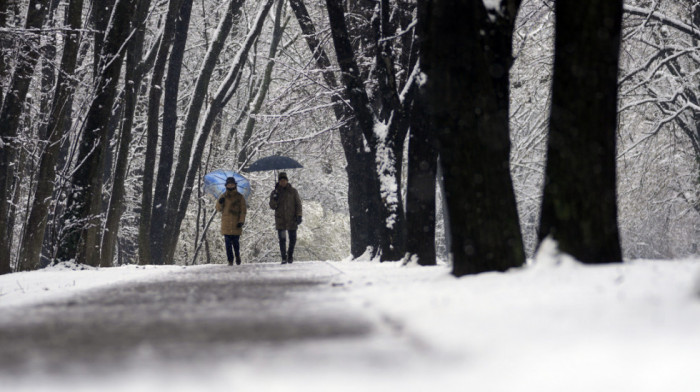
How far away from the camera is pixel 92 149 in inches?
680

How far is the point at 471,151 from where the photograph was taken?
31.4ft

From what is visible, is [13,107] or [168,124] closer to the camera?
[13,107]

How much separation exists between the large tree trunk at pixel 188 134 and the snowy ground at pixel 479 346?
17.5m

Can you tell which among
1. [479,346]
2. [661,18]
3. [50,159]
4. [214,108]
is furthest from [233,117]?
[479,346]

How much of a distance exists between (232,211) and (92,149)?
4.21 m

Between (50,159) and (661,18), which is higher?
(661,18)

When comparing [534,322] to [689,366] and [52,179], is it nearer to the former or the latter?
[689,366]

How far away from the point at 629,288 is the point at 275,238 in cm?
3466

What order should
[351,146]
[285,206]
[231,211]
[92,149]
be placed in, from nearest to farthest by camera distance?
[92,149] → [231,211] → [285,206] → [351,146]

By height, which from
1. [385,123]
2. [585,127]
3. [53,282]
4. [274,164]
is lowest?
[53,282]

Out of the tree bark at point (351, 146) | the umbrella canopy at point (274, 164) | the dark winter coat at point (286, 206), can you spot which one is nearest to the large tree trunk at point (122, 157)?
the umbrella canopy at point (274, 164)

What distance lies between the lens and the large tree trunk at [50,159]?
18484 mm

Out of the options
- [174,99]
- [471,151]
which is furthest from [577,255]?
[174,99]

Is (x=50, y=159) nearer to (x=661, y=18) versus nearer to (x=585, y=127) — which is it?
(x=585, y=127)
